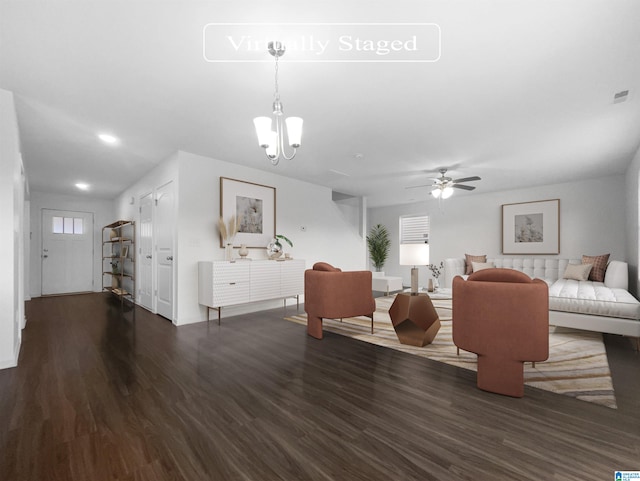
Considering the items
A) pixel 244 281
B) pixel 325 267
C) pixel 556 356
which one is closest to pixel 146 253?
pixel 244 281

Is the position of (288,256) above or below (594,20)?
below

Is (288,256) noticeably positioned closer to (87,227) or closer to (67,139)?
(67,139)

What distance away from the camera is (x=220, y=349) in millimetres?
3186

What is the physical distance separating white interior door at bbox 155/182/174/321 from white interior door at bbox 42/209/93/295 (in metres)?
4.31

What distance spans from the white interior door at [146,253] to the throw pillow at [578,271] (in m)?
7.46

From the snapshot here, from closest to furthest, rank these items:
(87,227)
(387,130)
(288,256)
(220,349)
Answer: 1. (220,349)
2. (387,130)
3. (288,256)
4. (87,227)

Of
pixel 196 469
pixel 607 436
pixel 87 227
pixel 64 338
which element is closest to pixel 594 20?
pixel 607 436

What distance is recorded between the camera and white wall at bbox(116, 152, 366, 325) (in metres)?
4.36

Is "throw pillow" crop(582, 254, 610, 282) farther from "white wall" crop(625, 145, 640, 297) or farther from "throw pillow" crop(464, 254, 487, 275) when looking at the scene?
"throw pillow" crop(464, 254, 487, 275)

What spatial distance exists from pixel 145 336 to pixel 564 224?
792 cm

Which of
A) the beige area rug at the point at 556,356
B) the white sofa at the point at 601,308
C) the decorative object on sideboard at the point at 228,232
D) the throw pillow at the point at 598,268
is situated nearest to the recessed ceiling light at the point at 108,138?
the decorative object on sideboard at the point at 228,232

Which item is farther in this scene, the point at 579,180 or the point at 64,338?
the point at 579,180

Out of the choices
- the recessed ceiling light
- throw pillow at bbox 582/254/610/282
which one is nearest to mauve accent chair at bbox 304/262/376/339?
the recessed ceiling light

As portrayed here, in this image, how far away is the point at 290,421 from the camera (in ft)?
6.03
